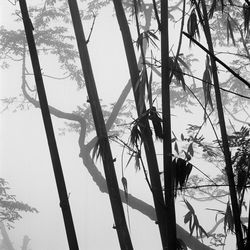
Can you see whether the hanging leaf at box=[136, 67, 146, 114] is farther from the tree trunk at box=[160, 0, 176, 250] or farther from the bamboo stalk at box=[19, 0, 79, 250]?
the bamboo stalk at box=[19, 0, 79, 250]

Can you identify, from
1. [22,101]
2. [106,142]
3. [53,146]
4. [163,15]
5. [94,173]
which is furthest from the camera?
[22,101]

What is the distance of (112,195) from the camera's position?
8.88ft

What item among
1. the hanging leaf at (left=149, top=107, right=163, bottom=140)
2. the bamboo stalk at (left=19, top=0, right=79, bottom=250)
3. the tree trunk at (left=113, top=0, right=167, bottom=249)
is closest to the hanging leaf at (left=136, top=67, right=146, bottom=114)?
the tree trunk at (left=113, top=0, right=167, bottom=249)

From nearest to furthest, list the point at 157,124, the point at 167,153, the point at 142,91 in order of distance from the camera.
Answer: the point at 167,153
the point at 157,124
the point at 142,91

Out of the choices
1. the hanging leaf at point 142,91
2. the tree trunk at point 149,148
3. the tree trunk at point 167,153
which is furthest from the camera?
the hanging leaf at point 142,91

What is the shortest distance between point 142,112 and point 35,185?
32.4 metres

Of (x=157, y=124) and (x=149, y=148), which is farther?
(x=149, y=148)

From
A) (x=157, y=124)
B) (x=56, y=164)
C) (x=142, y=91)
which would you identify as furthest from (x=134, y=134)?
(x=56, y=164)

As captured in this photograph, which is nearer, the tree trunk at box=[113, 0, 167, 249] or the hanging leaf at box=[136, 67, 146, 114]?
the tree trunk at box=[113, 0, 167, 249]

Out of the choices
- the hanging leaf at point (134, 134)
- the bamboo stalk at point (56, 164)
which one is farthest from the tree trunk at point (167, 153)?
the bamboo stalk at point (56, 164)

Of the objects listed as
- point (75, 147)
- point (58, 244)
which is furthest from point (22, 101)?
point (58, 244)

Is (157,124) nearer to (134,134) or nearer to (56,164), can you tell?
(134,134)

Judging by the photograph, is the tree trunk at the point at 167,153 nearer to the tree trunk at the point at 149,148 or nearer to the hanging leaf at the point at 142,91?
the tree trunk at the point at 149,148

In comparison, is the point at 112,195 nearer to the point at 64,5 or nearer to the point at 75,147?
the point at 64,5
